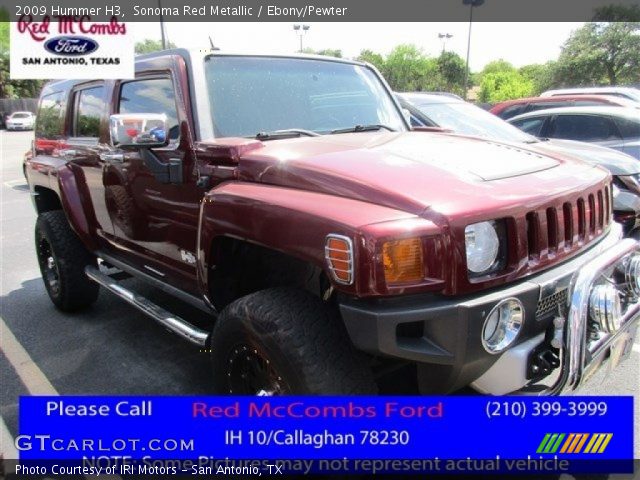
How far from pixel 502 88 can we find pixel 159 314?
61192mm

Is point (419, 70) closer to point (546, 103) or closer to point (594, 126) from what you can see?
point (546, 103)

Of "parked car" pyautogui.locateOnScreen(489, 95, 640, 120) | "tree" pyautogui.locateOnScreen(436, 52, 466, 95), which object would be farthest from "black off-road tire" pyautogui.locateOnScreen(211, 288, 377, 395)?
"tree" pyautogui.locateOnScreen(436, 52, 466, 95)

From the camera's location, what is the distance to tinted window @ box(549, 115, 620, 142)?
7141 millimetres

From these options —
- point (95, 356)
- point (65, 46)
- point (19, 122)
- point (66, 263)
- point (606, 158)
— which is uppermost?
point (65, 46)

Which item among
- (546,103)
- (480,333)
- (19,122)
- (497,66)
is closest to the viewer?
(480,333)

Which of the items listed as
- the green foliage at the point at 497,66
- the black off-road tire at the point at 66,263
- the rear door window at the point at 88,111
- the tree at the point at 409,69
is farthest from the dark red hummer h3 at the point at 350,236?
the green foliage at the point at 497,66

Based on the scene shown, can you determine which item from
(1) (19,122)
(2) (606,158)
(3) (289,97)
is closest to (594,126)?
(2) (606,158)

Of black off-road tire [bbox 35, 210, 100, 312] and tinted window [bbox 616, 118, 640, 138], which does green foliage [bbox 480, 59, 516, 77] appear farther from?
black off-road tire [bbox 35, 210, 100, 312]

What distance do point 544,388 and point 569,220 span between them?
28.2 inches

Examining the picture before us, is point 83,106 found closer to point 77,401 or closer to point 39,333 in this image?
point 39,333

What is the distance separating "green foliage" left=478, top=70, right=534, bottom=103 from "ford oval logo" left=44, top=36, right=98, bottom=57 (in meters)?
56.8

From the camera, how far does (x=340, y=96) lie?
333cm

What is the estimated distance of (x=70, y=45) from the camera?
5047 mm

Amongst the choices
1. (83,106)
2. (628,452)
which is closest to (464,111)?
(83,106)
